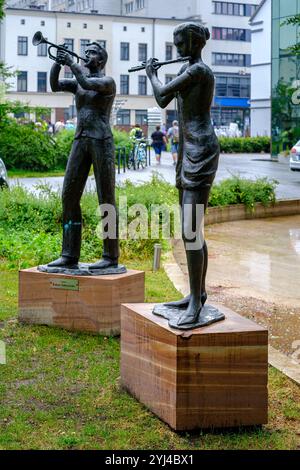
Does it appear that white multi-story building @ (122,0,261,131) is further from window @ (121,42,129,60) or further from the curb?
the curb

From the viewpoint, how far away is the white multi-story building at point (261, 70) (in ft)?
153

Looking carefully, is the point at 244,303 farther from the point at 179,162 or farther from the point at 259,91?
the point at 259,91

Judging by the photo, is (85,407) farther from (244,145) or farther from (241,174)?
(244,145)

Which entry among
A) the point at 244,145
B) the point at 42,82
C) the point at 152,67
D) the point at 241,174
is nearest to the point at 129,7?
the point at 42,82

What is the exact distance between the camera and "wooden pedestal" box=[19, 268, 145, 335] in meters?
7.31

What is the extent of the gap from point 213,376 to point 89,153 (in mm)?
3022

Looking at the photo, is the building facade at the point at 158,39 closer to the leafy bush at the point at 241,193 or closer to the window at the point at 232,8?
the window at the point at 232,8

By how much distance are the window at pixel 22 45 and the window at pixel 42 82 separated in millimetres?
2166

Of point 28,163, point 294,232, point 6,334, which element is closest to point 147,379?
point 6,334

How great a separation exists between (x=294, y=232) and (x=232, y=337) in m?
10.5

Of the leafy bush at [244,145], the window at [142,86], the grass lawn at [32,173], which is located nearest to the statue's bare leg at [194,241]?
the grass lawn at [32,173]

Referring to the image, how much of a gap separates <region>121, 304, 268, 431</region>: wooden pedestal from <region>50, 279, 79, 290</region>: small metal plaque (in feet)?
7.51

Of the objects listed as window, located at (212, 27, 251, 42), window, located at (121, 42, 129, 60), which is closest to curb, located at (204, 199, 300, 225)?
window, located at (121, 42, 129, 60)

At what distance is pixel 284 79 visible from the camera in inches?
1393
